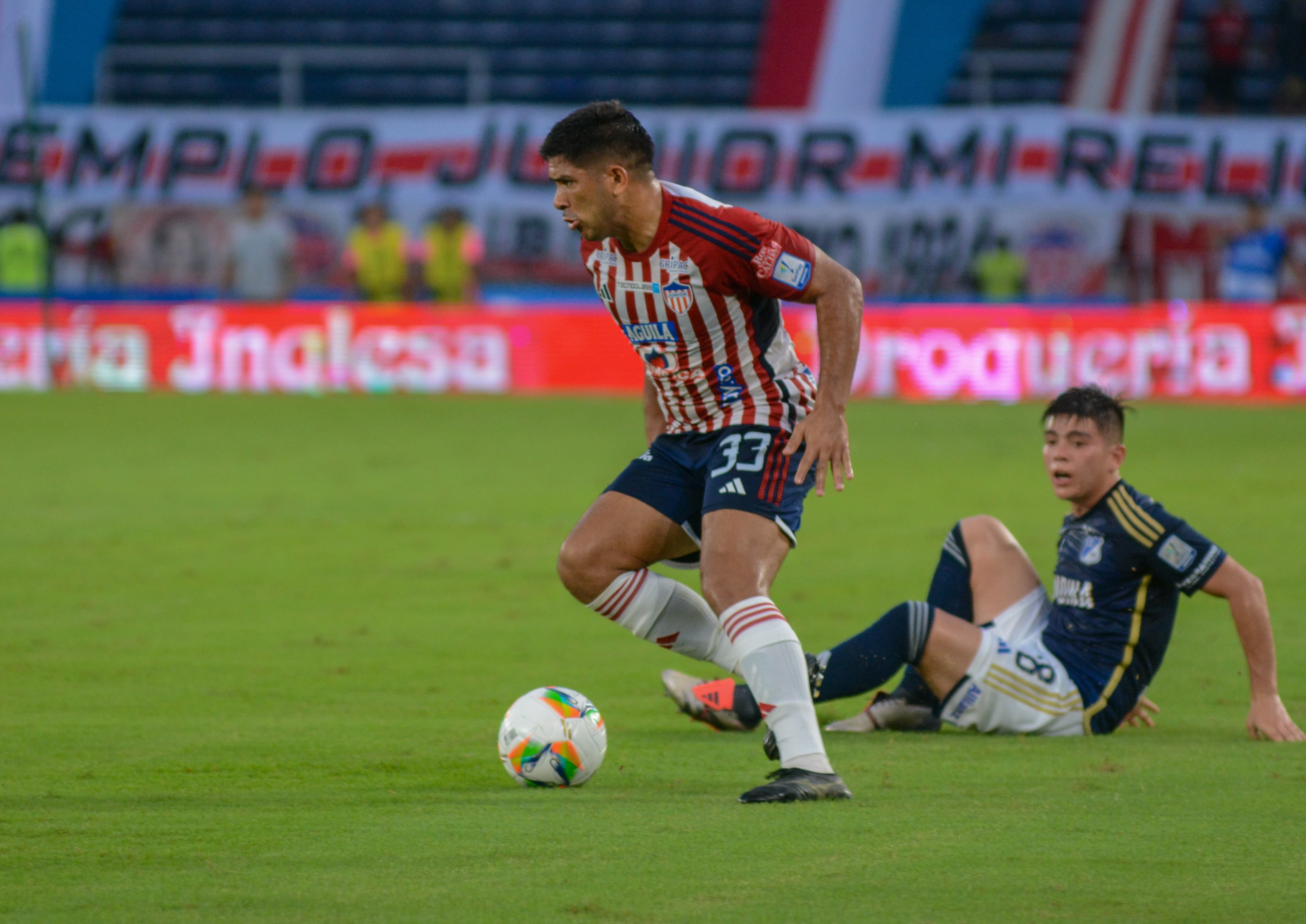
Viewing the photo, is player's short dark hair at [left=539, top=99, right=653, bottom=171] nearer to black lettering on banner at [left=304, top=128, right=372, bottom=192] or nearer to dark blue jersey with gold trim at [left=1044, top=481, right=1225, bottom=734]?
dark blue jersey with gold trim at [left=1044, top=481, right=1225, bottom=734]

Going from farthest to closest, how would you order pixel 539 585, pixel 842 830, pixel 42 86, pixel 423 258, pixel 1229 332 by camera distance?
pixel 42 86, pixel 423 258, pixel 1229 332, pixel 539 585, pixel 842 830

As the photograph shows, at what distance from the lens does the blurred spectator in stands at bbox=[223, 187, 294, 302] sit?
63.7 feet

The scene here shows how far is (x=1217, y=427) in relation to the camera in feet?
51.5

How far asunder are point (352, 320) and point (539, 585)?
36.5 ft

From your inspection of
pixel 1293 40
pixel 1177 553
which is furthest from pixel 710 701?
pixel 1293 40

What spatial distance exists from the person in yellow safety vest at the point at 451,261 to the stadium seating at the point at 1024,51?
9.35 metres

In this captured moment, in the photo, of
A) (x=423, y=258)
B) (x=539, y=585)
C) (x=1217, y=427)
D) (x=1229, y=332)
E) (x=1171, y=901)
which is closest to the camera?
(x=1171, y=901)

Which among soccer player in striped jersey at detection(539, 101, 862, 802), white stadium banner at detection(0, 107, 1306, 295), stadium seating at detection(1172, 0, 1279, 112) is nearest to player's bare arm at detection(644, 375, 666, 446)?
soccer player in striped jersey at detection(539, 101, 862, 802)

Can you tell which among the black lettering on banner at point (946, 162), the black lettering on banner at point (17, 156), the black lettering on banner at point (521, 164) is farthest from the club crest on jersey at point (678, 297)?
the black lettering on banner at point (17, 156)

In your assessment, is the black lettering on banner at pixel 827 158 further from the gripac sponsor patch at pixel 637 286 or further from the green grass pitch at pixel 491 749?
the gripac sponsor patch at pixel 637 286

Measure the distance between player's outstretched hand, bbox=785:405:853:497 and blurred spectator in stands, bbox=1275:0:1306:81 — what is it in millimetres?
24064

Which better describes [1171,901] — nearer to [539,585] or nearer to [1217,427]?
[539,585]

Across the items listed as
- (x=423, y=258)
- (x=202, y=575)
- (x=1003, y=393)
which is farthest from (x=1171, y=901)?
(x=423, y=258)

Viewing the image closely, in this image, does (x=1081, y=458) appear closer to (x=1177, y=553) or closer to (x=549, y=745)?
(x=1177, y=553)
